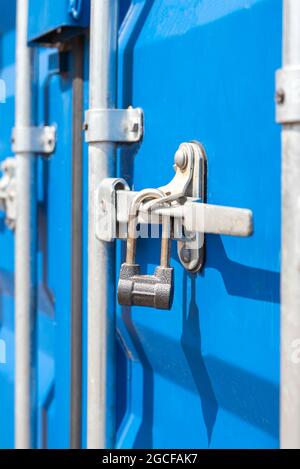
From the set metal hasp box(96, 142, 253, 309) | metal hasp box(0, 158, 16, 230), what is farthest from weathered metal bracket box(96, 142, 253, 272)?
metal hasp box(0, 158, 16, 230)

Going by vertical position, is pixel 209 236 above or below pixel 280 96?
below

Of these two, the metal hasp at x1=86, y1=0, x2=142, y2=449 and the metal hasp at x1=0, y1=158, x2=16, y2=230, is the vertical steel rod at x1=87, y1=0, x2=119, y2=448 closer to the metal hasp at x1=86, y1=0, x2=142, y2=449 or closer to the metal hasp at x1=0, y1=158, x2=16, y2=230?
the metal hasp at x1=86, y1=0, x2=142, y2=449

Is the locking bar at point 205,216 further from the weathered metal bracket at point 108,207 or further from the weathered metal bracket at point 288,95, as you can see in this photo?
the weathered metal bracket at point 288,95

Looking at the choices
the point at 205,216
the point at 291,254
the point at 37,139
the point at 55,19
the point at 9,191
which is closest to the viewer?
the point at 291,254

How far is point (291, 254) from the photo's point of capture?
773 millimetres

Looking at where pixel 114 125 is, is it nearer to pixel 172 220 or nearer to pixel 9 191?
pixel 172 220

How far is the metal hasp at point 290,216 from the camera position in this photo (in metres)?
0.77

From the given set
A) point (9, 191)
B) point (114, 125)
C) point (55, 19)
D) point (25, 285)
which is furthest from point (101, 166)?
point (9, 191)

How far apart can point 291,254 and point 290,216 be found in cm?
4

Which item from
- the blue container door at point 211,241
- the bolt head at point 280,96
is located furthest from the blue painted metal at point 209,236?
the bolt head at point 280,96

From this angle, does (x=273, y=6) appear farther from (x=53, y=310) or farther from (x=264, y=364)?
(x=53, y=310)

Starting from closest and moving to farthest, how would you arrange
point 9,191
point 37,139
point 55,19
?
point 55,19, point 37,139, point 9,191

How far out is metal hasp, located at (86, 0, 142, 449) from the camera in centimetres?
122

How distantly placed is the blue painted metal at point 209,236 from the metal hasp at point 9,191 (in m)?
0.25
